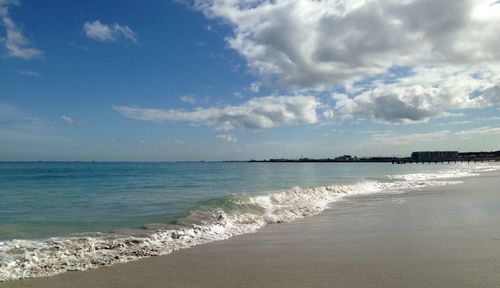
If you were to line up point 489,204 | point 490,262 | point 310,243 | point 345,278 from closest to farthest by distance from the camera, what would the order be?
point 345,278 < point 490,262 < point 310,243 < point 489,204

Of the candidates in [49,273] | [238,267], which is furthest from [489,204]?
[49,273]

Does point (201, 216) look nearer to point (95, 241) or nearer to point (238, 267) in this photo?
point (95, 241)

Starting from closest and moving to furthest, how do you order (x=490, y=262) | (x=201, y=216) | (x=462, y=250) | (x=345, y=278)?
(x=345, y=278), (x=490, y=262), (x=462, y=250), (x=201, y=216)

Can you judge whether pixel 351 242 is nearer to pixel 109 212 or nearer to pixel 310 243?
pixel 310 243

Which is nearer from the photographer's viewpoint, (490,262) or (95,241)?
(490,262)

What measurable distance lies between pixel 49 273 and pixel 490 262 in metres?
7.88

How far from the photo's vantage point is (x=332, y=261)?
717 cm

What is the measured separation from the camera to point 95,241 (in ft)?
30.4

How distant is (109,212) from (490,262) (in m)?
13.2

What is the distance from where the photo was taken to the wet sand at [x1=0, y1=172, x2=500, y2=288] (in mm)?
6051

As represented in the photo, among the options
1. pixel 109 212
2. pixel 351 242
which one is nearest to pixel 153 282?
pixel 351 242

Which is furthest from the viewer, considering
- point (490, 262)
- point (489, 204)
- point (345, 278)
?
point (489, 204)

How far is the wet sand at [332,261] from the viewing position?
605 cm

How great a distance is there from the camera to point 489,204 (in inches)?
603
